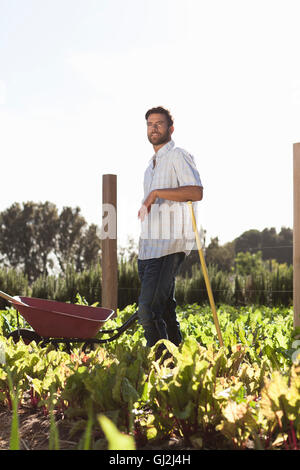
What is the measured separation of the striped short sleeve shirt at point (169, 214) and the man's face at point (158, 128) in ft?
0.18

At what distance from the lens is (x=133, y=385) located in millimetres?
2023

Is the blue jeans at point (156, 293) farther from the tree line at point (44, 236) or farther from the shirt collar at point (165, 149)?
the tree line at point (44, 236)

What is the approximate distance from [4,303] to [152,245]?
17.2ft

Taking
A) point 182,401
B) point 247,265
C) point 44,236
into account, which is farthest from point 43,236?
point 182,401

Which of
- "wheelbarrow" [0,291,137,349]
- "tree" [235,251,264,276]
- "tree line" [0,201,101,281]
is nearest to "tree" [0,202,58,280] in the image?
"tree line" [0,201,101,281]

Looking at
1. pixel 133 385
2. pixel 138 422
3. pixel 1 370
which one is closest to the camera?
pixel 138 422

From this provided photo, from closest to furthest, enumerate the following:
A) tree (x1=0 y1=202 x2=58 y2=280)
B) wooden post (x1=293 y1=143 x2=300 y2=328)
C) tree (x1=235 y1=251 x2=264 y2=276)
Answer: wooden post (x1=293 y1=143 x2=300 y2=328), tree (x1=235 y1=251 x2=264 y2=276), tree (x1=0 y1=202 x2=58 y2=280)

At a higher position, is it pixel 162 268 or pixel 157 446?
pixel 162 268

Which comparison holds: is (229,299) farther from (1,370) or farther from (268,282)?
(1,370)

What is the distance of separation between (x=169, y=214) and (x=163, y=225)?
0.09m

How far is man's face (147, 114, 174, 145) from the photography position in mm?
3451

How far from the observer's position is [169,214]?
3.38 m

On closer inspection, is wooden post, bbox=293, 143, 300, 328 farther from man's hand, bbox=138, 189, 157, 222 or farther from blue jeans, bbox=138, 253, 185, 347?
man's hand, bbox=138, 189, 157, 222
